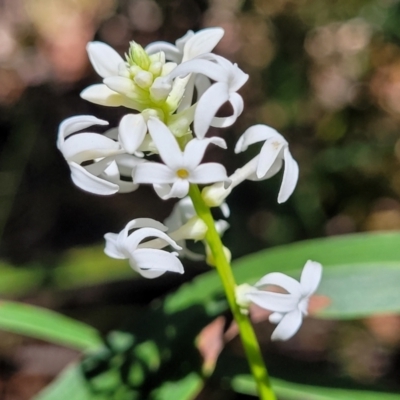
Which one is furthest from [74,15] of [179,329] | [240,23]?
[179,329]

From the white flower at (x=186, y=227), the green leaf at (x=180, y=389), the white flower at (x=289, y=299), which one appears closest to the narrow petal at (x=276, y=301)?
the white flower at (x=289, y=299)

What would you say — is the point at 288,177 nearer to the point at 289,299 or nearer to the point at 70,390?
the point at 289,299

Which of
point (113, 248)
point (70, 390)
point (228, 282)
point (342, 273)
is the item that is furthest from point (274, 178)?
point (113, 248)

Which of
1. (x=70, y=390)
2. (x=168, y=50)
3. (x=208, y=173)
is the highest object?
(x=168, y=50)

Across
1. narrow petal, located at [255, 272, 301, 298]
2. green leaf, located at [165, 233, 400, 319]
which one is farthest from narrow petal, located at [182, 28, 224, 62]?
green leaf, located at [165, 233, 400, 319]

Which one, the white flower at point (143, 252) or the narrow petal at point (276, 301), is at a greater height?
the white flower at point (143, 252)

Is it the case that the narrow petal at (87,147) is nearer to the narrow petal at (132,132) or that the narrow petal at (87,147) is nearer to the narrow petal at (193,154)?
the narrow petal at (132,132)

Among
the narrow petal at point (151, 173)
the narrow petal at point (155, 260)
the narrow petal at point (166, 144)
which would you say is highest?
the narrow petal at point (166, 144)
